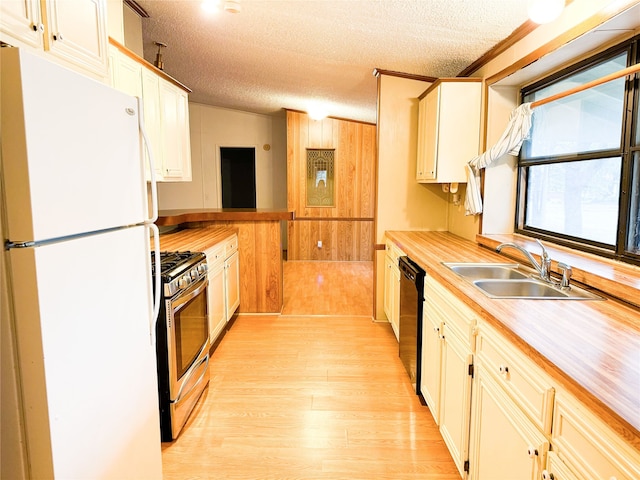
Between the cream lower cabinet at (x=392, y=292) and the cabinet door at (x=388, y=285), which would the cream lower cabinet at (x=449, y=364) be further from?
the cabinet door at (x=388, y=285)

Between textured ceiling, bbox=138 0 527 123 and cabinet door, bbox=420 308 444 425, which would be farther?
textured ceiling, bbox=138 0 527 123

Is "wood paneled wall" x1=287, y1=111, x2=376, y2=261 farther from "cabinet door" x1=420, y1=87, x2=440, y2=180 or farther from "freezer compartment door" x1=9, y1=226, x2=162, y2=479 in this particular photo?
"freezer compartment door" x1=9, y1=226, x2=162, y2=479

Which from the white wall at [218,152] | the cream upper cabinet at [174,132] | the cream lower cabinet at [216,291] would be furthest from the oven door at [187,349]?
the white wall at [218,152]

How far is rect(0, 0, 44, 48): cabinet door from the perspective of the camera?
1.08 metres

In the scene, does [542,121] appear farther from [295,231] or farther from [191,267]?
[295,231]

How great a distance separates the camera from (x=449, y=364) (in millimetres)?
1906

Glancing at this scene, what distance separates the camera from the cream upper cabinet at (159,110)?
2.46 m

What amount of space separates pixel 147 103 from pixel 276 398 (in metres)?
2.22

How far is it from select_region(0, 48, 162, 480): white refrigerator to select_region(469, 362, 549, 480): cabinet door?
1.31 metres

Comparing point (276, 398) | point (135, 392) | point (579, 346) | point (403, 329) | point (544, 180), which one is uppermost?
point (544, 180)

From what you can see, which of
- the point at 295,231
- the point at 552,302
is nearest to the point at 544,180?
the point at 552,302

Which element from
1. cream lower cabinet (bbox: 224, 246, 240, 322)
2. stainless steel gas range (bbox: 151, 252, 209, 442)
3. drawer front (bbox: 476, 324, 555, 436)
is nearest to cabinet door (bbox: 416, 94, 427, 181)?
cream lower cabinet (bbox: 224, 246, 240, 322)

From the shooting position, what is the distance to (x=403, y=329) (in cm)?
278

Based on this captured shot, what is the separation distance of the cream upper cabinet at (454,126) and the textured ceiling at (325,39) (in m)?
0.26
